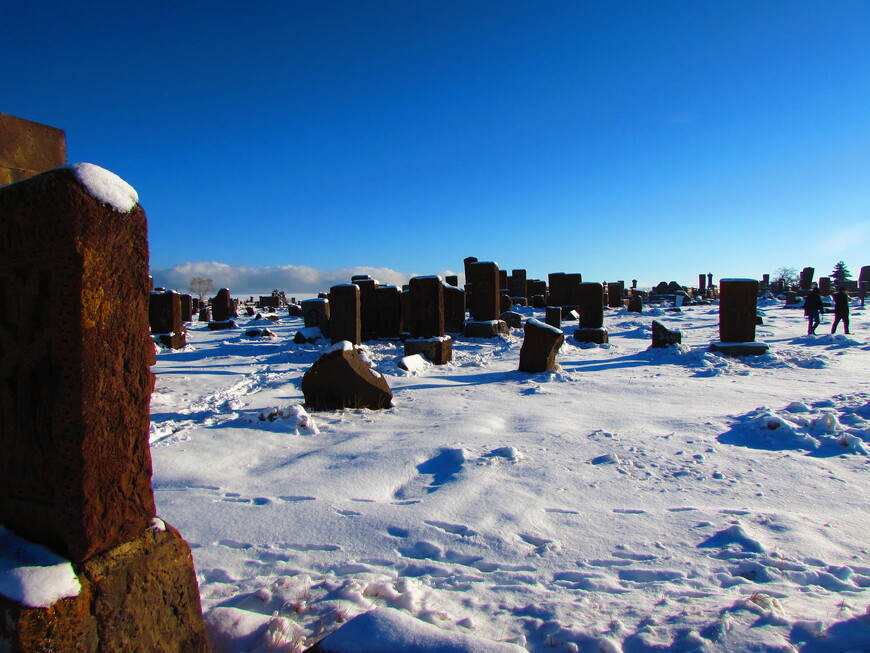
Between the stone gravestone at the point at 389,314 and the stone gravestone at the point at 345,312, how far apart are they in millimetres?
2266

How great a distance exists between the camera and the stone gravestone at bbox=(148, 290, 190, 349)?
42.2 ft

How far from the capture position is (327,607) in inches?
86.5

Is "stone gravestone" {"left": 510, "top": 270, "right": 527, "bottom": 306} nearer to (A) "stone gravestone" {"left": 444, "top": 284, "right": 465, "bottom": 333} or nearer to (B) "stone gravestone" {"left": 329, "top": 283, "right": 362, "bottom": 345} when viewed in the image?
(A) "stone gravestone" {"left": 444, "top": 284, "right": 465, "bottom": 333}

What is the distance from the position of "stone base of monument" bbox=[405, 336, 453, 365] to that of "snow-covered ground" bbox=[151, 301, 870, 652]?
3631 mm

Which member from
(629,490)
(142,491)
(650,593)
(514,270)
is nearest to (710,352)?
(629,490)

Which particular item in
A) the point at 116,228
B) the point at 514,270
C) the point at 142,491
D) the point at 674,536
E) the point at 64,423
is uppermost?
the point at 514,270

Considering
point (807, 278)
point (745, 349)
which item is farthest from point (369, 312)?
point (807, 278)

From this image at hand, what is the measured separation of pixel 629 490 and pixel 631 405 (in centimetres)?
304

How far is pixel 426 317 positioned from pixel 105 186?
9.33 m

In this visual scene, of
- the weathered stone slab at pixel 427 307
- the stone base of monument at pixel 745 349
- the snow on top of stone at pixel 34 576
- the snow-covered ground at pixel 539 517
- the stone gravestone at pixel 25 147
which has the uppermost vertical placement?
the stone gravestone at pixel 25 147

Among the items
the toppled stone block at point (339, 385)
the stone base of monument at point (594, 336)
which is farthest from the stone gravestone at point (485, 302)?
the toppled stone block at point (339, 385)

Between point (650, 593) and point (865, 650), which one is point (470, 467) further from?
point (865, 650)

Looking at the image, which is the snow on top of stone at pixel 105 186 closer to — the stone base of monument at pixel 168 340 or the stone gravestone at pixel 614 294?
the stone base of monument at pixel 168 340

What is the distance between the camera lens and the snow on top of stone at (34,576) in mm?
1523
